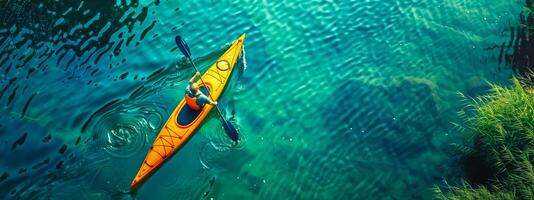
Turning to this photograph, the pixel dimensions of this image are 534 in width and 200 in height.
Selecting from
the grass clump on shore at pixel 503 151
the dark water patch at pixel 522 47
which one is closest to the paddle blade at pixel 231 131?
the grass clump on shore at pixel 503 151

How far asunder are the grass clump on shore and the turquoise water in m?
0.71

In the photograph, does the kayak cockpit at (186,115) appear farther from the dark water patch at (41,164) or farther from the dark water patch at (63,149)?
the dark water patch at (41,164)

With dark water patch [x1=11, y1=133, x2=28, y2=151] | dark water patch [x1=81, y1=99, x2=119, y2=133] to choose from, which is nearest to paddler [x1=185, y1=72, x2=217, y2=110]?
dark water patch [x1=81, y1=99, x2=119, y2=133]

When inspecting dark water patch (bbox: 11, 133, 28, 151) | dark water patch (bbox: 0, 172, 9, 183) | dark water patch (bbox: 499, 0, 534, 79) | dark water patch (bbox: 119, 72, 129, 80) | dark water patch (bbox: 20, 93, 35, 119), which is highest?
dark water patch (bbox: 20, 93, 35, 119)

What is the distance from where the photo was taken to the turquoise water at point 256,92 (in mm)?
10297

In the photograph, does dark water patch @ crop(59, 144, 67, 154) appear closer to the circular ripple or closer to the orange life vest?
the circular ripple

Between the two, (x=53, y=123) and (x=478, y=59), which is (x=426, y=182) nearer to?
(x=478, y=59)


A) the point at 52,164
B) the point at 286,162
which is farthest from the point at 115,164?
the point at 286,162

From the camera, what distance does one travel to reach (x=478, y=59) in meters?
12.6

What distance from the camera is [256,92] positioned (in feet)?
40.4

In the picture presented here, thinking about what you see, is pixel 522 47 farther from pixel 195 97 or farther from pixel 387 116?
pixel 195 97

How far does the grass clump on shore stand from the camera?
27.2 feet

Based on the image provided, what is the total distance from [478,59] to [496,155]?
4.54 metres

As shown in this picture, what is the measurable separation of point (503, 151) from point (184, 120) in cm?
752
